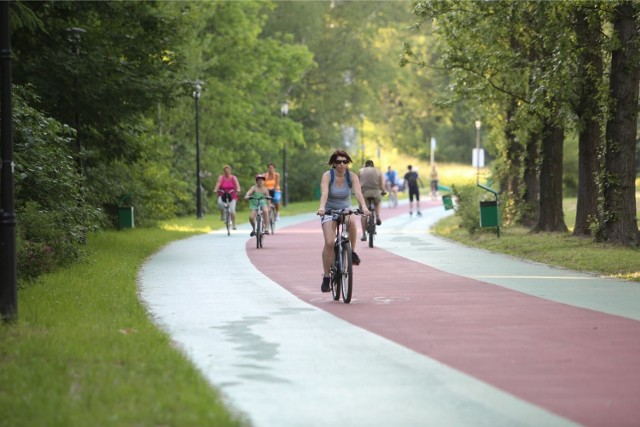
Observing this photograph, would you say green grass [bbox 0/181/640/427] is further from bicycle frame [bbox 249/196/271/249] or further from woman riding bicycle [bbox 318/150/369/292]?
bicycle frame [bbox 249/196/271/249]

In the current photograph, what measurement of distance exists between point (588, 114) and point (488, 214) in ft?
13.1

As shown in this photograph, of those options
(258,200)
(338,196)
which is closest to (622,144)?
(258,200)

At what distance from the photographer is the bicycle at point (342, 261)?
1472 centimetres

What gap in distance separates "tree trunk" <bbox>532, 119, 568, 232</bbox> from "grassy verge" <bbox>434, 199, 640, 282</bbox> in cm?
63

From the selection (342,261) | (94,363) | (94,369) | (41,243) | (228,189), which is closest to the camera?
(94,369)

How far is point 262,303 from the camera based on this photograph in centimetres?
1465

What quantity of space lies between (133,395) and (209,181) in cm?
4598

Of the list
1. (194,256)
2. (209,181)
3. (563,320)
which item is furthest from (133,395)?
(209,181)

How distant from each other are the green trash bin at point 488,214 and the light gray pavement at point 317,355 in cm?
822

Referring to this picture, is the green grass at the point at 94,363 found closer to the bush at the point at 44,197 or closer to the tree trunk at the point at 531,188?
the bush at the point at 44,197

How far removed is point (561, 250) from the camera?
2362 centimetres

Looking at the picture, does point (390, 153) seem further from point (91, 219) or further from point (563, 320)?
point (563, 320)

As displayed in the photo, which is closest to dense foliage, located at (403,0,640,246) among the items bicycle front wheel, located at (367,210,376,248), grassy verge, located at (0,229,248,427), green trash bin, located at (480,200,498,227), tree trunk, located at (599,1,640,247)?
tree trunk, located at (599,1,640,247)

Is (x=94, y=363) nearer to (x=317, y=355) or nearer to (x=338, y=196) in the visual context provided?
(x=317, y=355)
